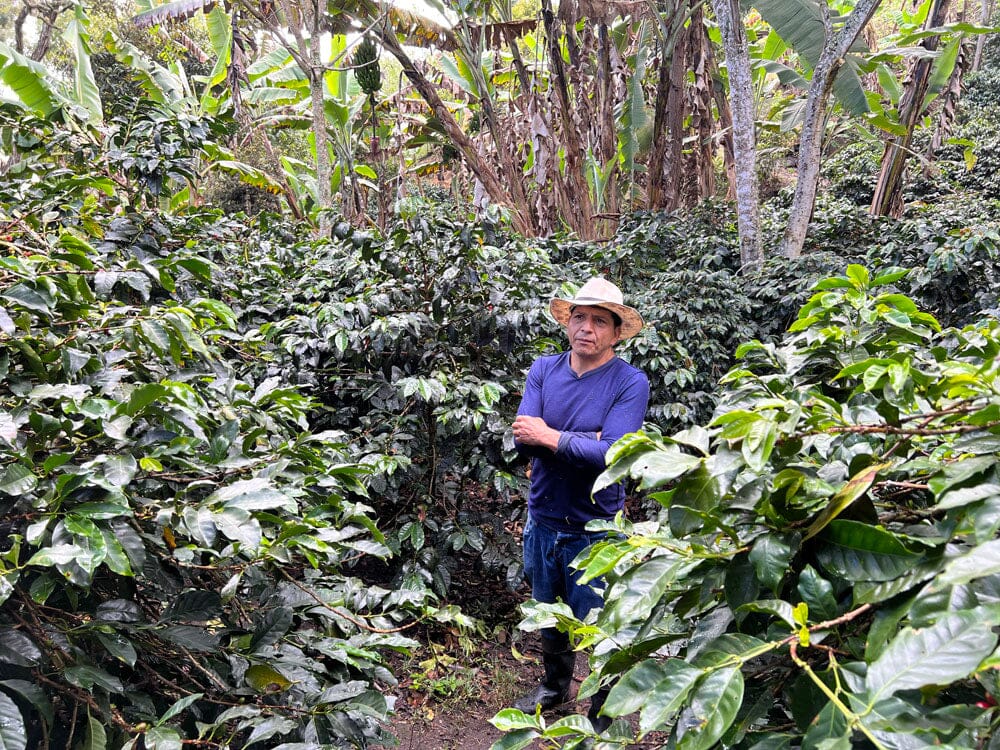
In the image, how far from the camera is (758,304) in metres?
5.75

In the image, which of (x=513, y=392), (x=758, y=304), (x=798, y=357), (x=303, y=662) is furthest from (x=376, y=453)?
(x=758, y=304)

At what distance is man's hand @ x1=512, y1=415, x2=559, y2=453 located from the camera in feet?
9.09

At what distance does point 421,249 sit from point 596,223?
5.58 m

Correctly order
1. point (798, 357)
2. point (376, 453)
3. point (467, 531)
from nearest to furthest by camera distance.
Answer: point (798, 357), point (376, 453), point (467, 531)

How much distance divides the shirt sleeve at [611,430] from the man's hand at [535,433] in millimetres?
44

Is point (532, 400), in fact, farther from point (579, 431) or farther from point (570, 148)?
point (570, 148)

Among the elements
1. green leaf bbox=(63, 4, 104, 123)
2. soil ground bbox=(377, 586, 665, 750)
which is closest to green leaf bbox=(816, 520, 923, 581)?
soil ground bbox=(377, 586, 665, 750)

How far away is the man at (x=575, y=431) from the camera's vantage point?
2.80 m

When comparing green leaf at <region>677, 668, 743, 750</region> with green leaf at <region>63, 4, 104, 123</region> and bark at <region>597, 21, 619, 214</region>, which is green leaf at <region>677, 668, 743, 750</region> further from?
green leaf at <region>63, 4, 104, 123</region>

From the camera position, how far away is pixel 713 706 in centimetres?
85

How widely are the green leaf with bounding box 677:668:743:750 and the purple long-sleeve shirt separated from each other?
5.94 feet

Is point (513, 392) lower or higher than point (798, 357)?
lower

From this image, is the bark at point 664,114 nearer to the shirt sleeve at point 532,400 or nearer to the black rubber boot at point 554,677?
the shirt sleeve at point 532,400

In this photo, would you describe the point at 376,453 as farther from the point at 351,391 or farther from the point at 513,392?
the point at 513,392
